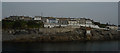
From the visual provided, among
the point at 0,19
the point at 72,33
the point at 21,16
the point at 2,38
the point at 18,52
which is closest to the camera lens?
the point at 18,52

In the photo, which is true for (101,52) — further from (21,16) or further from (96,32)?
(21,16)

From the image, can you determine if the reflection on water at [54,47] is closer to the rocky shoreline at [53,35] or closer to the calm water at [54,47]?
the calm water at [54,47]

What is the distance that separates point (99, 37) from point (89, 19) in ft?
9.56

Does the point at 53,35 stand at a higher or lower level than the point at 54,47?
higher

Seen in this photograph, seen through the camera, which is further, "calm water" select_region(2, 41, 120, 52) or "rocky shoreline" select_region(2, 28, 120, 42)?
"rocky shoreline" select_region(2, 28, 120, 42)

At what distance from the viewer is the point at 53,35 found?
7324mm

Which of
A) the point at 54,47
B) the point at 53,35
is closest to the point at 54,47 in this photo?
the point at 54,47

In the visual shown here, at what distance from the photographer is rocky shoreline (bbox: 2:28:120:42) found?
6926 millimetres

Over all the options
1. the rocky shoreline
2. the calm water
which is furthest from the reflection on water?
the rocky shoreline

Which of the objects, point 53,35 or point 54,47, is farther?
point 53,35

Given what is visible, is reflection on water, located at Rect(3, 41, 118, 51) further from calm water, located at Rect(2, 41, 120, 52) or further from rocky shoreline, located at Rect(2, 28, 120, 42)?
rocky shoreline, located at Rect(2, 28, 120, 42)

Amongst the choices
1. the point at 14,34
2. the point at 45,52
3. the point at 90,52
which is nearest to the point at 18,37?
the point at 14,34

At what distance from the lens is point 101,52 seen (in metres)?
4.64

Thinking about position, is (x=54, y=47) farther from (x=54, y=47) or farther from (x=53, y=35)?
(x=53, y=35)
